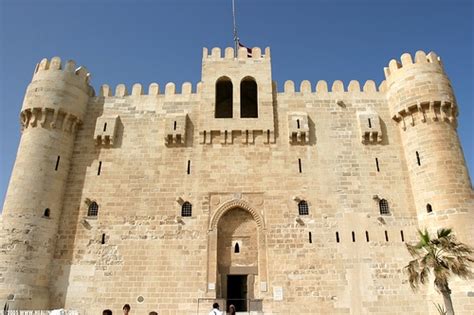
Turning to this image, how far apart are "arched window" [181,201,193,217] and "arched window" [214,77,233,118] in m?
5.38

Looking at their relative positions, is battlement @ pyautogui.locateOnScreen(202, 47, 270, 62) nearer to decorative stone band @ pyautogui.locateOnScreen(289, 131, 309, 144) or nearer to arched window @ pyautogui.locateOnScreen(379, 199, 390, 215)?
decorative stone band @ pyautogui.locateOnScreen(289, 131, 309, 144)

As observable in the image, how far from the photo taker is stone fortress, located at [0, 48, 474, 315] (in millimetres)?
14062

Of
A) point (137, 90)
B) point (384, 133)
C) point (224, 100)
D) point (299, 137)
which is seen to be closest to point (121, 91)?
point (137, 90)

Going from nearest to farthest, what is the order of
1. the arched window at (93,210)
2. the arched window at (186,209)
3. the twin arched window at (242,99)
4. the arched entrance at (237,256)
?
the arched entrance at (237,256) < the arched window at (186,209) < the arched window at (93,210) < the twin arched window at (242,99)

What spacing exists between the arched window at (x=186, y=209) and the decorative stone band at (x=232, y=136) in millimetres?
2886

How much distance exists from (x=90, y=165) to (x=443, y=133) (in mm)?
15160

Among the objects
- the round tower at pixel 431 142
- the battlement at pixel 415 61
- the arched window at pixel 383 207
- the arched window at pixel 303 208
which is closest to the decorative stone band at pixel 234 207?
the arched window at pixel 303 208

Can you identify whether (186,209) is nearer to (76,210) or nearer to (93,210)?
(93,210)

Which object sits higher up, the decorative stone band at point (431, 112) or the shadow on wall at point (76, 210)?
the decorative stone band at point (431, 112)

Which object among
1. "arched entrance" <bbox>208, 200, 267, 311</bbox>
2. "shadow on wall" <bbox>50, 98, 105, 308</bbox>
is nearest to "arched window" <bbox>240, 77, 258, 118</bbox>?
"arched entrance" <bbox>208, 200, 267, 311</bbox>

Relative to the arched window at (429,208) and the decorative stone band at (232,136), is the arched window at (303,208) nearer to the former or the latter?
the decorative stone band at (232,136)

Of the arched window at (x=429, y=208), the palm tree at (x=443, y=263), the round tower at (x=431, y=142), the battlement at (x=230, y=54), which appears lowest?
the palm tree at (x=443, y=263)

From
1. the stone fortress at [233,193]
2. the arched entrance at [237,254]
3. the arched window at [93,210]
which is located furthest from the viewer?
the arched window at [93,210]

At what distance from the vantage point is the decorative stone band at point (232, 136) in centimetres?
1653
